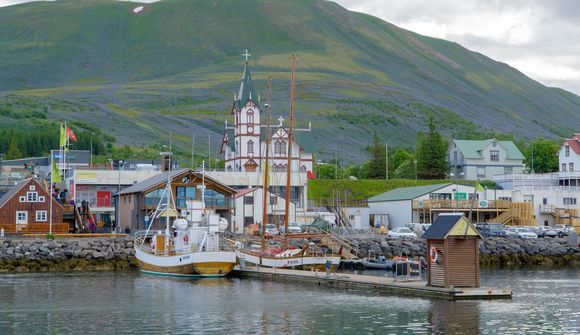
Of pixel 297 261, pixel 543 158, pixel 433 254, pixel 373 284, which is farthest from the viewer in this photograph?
pixel 543 158

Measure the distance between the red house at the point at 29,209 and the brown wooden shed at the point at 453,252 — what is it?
4796 cm

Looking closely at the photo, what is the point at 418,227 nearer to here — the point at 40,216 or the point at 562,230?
the point at 562,230

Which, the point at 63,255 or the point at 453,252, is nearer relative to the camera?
the point at 453,252

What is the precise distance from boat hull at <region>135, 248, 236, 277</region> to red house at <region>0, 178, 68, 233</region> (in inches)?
907

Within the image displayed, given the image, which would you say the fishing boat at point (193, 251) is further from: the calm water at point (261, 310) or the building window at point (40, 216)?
the building window at point (40, 216)

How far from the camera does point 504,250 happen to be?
3406 inches

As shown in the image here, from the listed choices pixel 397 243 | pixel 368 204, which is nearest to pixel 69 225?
pixel 397 243

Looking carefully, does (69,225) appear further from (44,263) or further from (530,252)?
(530,252)


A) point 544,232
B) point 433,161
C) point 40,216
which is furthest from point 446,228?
point 433,161

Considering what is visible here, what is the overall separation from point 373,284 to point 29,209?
44.6 m

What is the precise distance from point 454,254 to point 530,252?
1522 inches

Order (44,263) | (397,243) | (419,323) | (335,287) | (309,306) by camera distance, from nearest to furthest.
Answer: (419,323) → (309,306) → (335,287) → (44,263) → (397,243)

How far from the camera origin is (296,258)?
231ft

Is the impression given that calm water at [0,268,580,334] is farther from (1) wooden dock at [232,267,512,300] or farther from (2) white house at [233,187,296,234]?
(2) white house at [233,187,296,234]
